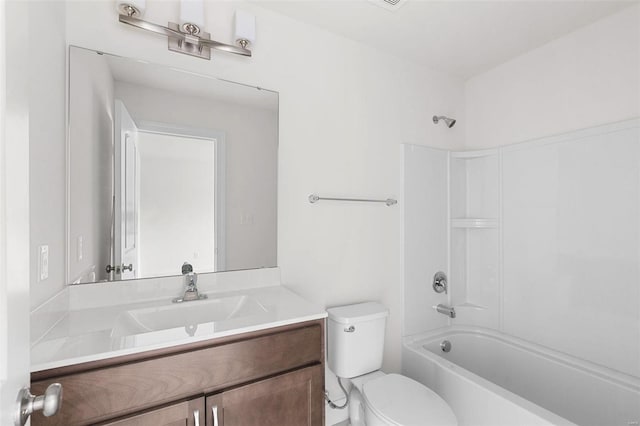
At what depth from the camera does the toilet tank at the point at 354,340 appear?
5.34 ft

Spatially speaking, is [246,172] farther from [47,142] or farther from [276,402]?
[276,402]

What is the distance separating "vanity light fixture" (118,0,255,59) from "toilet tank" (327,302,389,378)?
4.83ft

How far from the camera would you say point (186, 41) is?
4.62 ft

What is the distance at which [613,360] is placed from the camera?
167 centimetres

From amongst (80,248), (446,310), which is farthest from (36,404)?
(446,310)

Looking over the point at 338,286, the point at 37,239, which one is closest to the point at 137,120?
the point at 37,239

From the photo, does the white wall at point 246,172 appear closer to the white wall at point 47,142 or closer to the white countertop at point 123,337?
the white countertop at point 123,337

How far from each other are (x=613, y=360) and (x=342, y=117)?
6.68ft

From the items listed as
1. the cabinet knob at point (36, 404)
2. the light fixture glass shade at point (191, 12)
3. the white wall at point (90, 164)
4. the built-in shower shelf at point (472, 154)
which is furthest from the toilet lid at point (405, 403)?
the light fixture glass shade at point (191, 12)

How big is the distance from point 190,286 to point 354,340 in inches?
35.1

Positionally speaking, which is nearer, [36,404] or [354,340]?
[36,404]

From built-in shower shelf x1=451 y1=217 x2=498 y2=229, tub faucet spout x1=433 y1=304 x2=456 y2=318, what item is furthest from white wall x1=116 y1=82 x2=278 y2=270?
built-in shower shelf x1=451 y1=217 x2=498 y2=229

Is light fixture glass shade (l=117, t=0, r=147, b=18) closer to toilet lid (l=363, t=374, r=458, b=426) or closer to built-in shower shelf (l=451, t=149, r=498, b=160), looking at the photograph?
toilet lid (l=363, t=374, r=458, b=426)

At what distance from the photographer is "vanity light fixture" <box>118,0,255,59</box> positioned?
4.19ft
